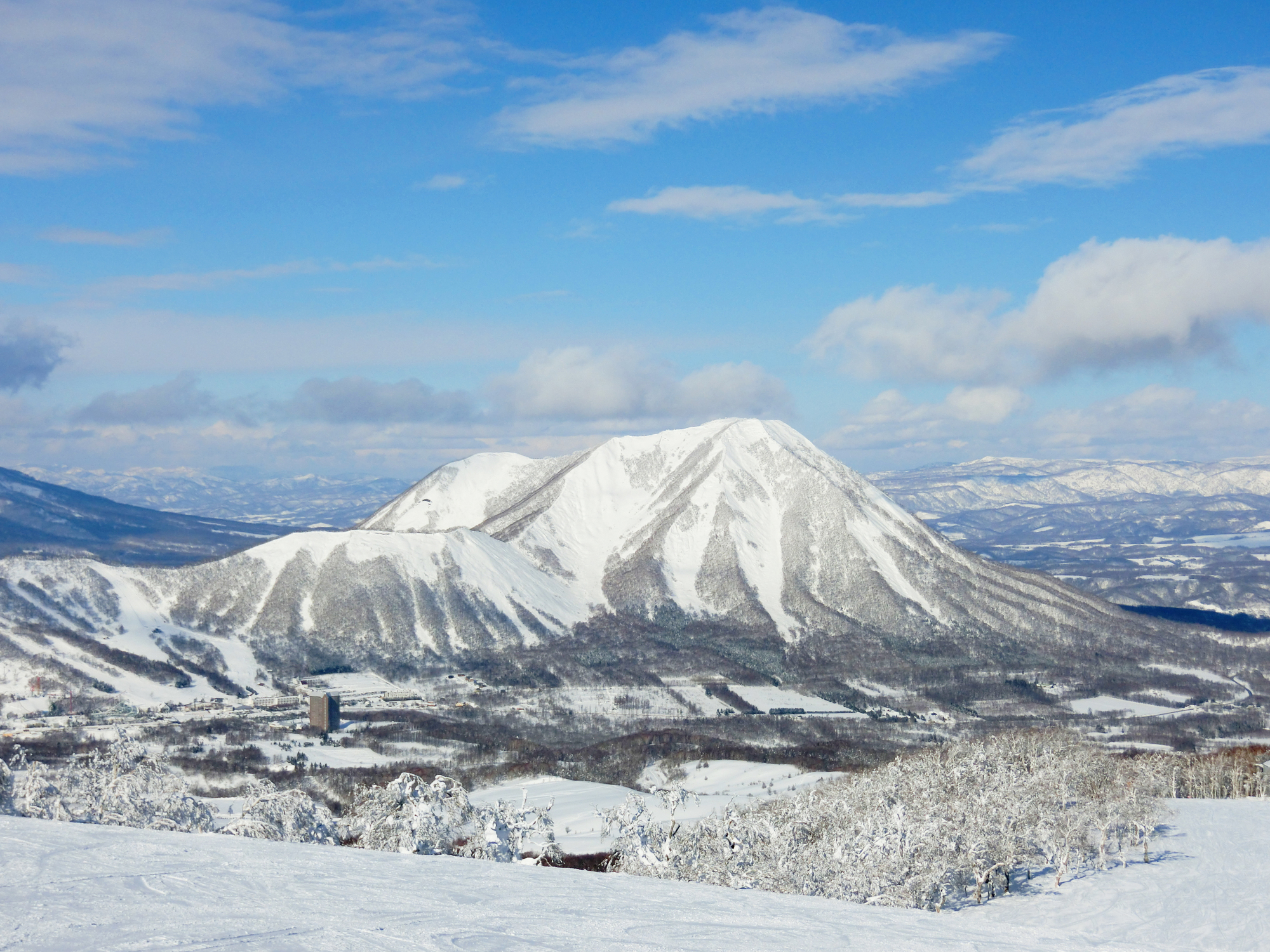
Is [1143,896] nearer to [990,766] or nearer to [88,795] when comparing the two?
[990,766]

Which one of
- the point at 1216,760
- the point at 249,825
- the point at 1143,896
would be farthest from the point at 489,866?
the point at 1216,760

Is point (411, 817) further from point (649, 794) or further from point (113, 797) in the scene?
point (649, 794)

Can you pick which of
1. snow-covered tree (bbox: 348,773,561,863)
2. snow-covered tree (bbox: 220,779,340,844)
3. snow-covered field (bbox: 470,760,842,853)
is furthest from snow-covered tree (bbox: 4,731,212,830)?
snow-covered field (bbox: 470,760,842,853)

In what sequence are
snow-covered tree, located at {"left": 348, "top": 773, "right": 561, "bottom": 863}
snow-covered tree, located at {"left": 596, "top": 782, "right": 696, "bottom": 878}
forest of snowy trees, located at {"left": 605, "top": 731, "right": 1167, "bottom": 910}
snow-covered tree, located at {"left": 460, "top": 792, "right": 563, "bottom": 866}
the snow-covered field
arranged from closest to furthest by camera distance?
snow-covered tree, located at {"left": 596, "top": 782, "right": 696, "bottom": 878} < forest of snowy trees, located at {"left": 605, "top": 731, "right": 1167, "bottom": 910} < snow-covered tree, located at {"left": 348, "top": 773, "right": 561, "bottom": 863} < snow-covered tree, located at {"left": 460, "top": 792, "right": 563, "bottom": 866} < the snow-covered field

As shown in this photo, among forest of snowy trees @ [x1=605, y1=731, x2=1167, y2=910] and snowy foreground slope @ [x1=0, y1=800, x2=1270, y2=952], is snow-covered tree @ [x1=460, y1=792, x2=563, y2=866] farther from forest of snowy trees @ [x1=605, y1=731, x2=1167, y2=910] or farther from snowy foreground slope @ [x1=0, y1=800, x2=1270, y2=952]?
snowy foreground slope @ [x1=0, y1=800, x2=1270, y2=952]

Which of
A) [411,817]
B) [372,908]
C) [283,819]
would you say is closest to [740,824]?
[411,817]
